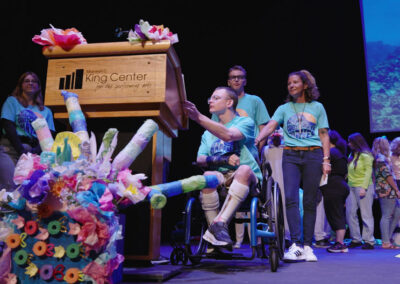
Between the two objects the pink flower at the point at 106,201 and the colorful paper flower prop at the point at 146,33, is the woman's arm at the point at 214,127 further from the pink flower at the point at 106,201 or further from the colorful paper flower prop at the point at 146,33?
the pink flower at the point at 106,201

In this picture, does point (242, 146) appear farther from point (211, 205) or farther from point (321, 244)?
point (321, 244)

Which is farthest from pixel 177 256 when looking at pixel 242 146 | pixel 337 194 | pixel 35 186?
pixel 337 194

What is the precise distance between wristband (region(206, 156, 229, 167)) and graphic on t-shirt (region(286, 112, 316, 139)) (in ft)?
3.06

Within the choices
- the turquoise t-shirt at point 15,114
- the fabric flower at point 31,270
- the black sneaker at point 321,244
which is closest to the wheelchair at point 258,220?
the fabric flower at point 31,270

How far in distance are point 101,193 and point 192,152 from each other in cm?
472

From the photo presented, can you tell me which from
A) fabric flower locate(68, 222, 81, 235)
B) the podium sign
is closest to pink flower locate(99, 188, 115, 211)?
fabric flower locate(68, 222, 81, 235)

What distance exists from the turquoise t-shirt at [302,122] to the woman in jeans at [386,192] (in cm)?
244

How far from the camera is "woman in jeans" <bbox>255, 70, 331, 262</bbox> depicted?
2.88 m

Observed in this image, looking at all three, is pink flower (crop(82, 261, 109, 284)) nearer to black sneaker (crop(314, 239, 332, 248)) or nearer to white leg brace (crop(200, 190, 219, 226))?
white leg brace (crop(200, 190, 219, 226))

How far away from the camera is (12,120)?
2.78 metres

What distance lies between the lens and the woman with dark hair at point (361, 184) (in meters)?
4.90

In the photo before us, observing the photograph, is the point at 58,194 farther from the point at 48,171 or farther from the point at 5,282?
the point at 5,282

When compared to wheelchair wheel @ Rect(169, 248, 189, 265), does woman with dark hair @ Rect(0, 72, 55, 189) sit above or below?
above

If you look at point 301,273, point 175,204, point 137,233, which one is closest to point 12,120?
point 137,233
